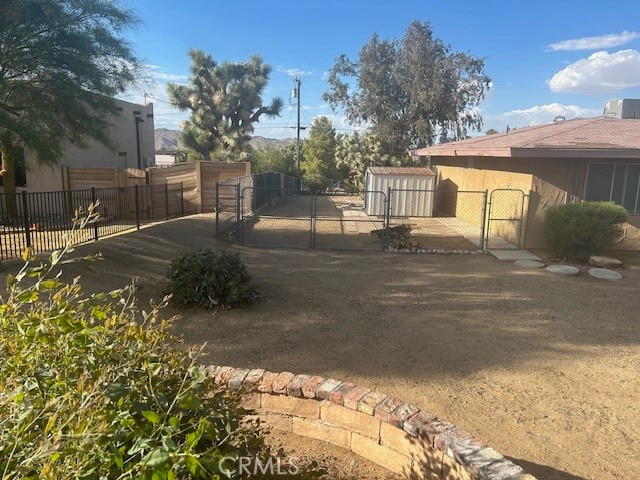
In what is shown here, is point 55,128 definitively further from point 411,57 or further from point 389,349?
point 411,57

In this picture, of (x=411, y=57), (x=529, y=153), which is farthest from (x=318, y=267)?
(x=411, y=57)

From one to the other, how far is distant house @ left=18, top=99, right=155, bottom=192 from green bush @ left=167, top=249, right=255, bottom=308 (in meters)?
11.1

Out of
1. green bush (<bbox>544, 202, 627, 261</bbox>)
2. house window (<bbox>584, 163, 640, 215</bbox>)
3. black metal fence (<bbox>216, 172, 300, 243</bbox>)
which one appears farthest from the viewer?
black metal fence (<bbox>216, 172, 300, 243</bbox>)

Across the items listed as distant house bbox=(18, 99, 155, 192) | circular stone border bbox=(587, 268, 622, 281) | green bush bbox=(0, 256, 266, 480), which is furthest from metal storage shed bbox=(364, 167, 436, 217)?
green bush bbox=(0, 256, 266, 480)

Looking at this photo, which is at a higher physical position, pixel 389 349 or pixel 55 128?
pixel 55 128

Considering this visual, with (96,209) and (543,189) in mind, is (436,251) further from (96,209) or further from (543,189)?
(96,209)

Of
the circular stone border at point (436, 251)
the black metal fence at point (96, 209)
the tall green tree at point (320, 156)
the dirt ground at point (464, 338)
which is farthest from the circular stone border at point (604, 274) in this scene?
the tall green tree at point (320, 156)

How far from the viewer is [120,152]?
2173 centimetres

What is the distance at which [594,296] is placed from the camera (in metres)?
7.96

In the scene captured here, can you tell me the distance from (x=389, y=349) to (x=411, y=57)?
31.6 metres

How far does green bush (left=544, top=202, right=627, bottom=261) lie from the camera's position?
405 inches

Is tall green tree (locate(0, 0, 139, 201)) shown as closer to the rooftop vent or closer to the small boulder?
the small boulder

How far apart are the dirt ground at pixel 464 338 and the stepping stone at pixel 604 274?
16cm

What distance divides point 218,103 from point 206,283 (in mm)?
25370
